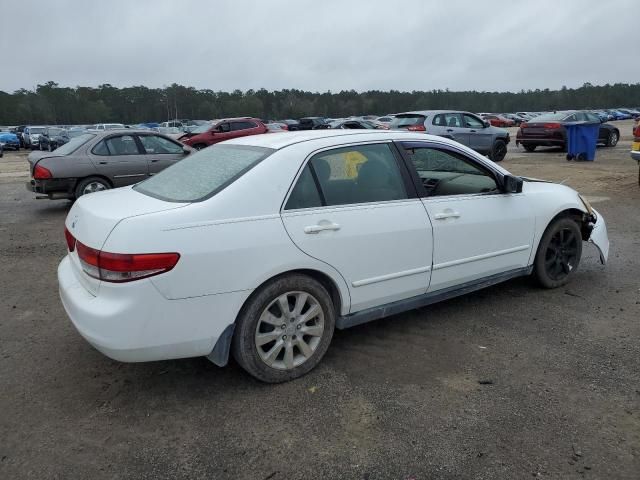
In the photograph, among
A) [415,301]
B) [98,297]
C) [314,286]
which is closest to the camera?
[98,297]

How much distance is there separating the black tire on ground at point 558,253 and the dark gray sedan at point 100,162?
6720mm

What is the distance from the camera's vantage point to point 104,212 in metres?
3.09

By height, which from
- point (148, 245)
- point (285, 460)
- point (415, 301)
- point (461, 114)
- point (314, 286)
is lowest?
point (285, 460)

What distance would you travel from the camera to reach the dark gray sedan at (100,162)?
356 inches

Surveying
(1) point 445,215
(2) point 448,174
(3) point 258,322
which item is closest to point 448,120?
(2) point 448,174

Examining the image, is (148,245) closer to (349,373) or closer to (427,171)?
(349,373)

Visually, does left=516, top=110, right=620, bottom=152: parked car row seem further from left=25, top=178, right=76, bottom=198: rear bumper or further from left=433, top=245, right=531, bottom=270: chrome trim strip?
left=433, top=245, right=531, bottom=270: chrome trim strip

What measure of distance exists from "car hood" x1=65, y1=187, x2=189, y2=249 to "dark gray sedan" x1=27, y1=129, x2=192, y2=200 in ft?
19.9

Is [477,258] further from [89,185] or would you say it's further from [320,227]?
[89,185]

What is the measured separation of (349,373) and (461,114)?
1374 centimetres

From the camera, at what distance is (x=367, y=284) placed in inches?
137

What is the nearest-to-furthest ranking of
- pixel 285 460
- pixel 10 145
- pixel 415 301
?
pixel 285 460 → pixel 415 301 → pixel 10 145

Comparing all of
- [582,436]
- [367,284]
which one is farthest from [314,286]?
[582,436]

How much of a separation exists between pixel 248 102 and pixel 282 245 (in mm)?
94493
